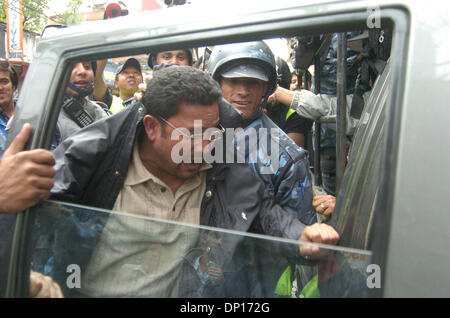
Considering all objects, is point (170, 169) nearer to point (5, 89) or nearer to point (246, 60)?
point (246, 60)

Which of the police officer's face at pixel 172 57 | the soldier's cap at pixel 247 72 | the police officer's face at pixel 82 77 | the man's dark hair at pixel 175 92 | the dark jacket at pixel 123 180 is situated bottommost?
the dark jacket at pixel 123 180

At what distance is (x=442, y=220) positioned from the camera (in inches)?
30.4

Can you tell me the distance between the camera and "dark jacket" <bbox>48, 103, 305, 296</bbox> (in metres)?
1.29

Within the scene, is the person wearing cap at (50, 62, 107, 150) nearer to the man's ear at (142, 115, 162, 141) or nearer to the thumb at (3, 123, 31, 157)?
the man's ear at (142, 115, 162, 141)

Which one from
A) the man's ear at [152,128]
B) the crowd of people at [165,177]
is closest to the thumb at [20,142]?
the crowd of people at [165,177]

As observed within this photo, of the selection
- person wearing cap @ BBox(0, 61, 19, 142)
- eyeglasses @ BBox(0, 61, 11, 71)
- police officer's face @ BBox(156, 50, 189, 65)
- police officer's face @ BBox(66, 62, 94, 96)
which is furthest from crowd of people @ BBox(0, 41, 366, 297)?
eyeglasses @ BBox(0, 61, 11, 71)

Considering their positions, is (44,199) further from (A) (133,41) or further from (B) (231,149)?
(B) (231,149)

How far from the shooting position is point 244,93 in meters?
2.19

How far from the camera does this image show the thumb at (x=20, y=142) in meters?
1.09

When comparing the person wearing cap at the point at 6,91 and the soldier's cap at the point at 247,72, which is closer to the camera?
the soldier's cap at the point at 247,72

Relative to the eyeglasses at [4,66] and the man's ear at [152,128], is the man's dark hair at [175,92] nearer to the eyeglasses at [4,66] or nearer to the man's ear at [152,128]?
the man's ear at [152,128]

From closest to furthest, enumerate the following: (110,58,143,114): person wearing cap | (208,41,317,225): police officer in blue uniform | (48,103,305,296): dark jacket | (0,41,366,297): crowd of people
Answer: (0,41,366,297): crowd of people < (48,103,305,296): dark jacket < (208,41,317,225): police officer in blue uniform < (110,58,143,114): person wearing cap

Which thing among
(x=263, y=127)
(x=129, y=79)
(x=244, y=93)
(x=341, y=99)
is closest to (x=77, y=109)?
(x=244, y=93)

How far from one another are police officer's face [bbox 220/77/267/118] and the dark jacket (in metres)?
0.73
